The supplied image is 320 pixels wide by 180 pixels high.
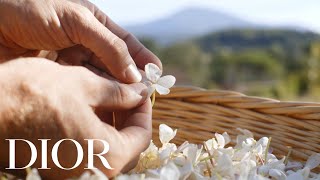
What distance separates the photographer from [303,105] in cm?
83

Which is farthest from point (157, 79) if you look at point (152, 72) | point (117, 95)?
point (117, 95)

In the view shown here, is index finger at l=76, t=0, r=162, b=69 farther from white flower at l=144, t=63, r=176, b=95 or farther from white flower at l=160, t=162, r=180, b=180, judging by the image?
white flower at l=160, t=162, r=180, b=180

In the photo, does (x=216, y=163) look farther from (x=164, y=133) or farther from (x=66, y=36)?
(x=66, y=36)

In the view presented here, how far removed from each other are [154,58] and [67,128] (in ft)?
0.94

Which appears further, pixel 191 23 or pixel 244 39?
pixel 191 23

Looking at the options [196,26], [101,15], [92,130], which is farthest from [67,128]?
[196,26]

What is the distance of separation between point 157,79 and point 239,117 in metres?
0.22

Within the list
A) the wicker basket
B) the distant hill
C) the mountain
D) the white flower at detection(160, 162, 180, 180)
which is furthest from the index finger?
the mountain

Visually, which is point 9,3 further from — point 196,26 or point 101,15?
point 196,26

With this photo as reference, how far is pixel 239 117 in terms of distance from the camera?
0.87 metres

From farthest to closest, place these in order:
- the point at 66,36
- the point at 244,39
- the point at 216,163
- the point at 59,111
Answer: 1. the point at 244,39
2. the point at 66,36
3. the point at 216,163
4. the point at 59,111

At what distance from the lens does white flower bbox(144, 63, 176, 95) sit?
70 centimetres

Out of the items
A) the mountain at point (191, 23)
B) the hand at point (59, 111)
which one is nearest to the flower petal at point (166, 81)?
the hand at point (59, 111)

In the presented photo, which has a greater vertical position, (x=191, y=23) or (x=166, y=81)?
(x=166, y=81)
